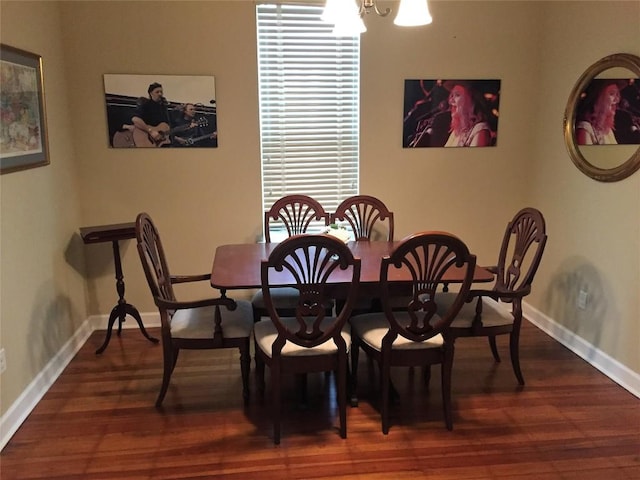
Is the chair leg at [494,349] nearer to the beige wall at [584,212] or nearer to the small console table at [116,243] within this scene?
the beige wall at [584,212]

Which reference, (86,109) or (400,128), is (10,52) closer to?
(86,109)

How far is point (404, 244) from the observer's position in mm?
2176

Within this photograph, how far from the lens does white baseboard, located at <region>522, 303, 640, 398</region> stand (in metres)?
2.89

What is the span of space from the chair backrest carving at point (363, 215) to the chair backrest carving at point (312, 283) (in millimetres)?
1113

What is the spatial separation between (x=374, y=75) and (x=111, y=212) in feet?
6.87

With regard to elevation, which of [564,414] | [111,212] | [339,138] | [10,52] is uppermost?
[10,52]

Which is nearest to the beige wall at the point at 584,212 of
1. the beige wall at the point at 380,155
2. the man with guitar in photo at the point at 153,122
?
the beige wall at the point at 380,155

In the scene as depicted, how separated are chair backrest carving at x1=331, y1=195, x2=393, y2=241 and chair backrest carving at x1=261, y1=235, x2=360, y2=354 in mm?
1113

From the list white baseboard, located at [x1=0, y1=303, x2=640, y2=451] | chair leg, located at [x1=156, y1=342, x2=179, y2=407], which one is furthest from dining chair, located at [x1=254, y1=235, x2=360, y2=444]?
white baseboard, located at [x1=0, y1=303, x2=640, y2=451]

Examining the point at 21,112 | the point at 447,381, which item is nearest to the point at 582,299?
the point at 447,381

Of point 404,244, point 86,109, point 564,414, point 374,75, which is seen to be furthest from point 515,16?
point 86,109

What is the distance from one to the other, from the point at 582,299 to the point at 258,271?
7.09 ft

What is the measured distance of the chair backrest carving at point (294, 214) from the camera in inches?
136

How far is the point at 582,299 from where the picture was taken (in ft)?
11.0
